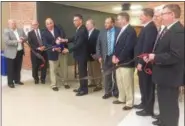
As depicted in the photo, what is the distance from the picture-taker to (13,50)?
507 centimetres

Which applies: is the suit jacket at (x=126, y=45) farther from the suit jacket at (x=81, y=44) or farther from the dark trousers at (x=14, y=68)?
the dark trousers at (x=14, y=68)

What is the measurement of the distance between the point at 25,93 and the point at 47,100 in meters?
0.65

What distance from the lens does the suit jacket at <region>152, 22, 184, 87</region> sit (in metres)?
2.49

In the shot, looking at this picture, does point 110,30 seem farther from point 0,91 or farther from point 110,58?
point 0,91

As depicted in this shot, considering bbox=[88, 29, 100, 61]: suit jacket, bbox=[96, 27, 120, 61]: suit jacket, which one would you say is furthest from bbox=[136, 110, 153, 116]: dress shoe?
bbox=[88, 29, 100, 61]: suit jacket

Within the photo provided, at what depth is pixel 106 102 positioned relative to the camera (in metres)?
4.29

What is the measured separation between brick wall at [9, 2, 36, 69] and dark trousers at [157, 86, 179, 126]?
191 inches

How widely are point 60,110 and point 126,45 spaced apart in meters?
1.38

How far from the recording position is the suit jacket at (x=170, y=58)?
2.49 metres

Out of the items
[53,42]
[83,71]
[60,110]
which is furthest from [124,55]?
[53,42]

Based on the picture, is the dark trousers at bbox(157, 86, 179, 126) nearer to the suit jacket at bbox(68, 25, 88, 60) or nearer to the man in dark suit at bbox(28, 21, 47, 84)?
the suit jacket at bbox(68, 25, 88, 60)

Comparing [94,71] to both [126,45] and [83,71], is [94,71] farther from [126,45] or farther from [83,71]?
[126,45]

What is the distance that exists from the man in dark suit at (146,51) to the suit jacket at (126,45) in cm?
24

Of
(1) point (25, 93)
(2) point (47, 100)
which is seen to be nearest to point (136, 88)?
(2) point (47, 100)
